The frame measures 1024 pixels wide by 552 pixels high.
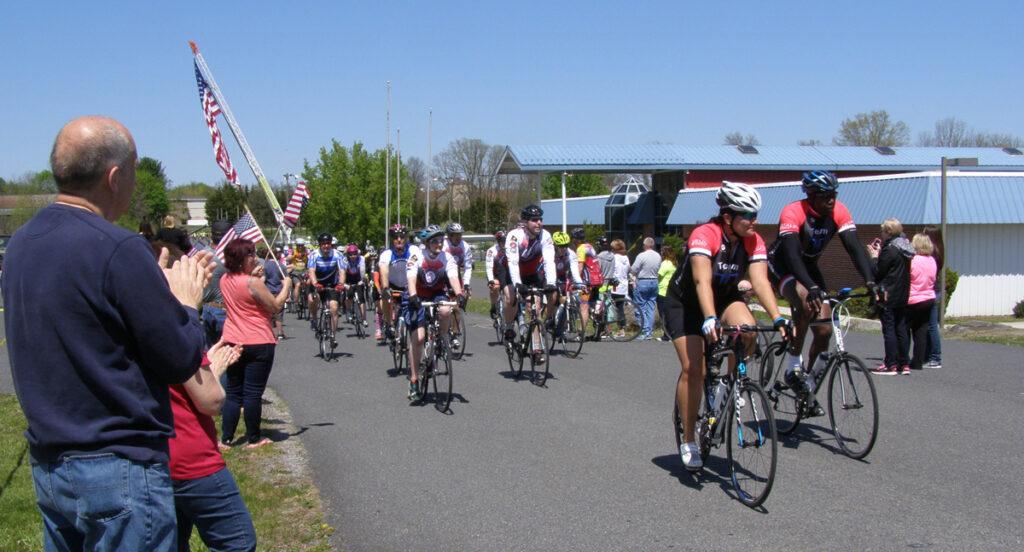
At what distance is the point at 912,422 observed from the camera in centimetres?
768

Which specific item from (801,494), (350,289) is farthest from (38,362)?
(350,289)

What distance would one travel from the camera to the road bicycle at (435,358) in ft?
29.5

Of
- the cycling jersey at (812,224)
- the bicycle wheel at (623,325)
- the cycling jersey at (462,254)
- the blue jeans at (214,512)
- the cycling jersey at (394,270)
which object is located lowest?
the bicycle wheel at (623,325)

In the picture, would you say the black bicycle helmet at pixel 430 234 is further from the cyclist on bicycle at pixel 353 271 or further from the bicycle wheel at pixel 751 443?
the cyclist on bicycle at pixel 353 271

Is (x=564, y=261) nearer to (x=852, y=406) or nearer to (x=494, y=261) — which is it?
(x=494, y=261)

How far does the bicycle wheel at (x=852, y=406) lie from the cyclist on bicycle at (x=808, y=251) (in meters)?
0.19

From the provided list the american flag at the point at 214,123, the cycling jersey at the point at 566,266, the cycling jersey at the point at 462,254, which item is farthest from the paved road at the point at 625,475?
the american flag at the point at 214,123

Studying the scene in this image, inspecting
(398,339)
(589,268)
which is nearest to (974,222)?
(589,268)

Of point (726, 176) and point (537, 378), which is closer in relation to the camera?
point (537, 378)

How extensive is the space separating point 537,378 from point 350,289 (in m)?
7.29

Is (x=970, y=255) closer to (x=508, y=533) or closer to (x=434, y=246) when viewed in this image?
(x=434, y=246)

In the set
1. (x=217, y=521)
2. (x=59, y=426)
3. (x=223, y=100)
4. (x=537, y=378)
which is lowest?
(x=537, y=378)

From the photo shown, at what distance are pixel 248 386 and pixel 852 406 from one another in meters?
5.07

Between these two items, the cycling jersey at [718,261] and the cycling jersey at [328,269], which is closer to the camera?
the cycling jersey at [718,261]
